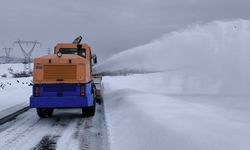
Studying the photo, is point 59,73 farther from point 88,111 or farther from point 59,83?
point 88,111

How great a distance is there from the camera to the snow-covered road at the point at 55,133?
9758 millimetres

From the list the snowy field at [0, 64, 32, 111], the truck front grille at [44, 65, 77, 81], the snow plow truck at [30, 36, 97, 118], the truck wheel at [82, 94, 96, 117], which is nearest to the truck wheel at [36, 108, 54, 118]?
the snow plow truck at [30, 36, 97, 118]

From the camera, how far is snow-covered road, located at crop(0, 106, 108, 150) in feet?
32.0

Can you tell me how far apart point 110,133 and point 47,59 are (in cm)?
451

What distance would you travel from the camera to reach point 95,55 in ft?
61.1

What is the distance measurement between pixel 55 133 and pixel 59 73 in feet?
10.2

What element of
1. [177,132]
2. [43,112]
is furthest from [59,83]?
[177,132]

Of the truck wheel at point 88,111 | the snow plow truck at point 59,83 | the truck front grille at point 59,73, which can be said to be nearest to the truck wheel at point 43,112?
the snow plow truck at point 59,83

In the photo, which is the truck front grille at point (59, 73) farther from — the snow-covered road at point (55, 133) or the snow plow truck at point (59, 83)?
the snow-covered road at point (55, 133)

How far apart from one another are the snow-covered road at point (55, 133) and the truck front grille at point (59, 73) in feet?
4.74

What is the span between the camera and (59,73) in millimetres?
14375

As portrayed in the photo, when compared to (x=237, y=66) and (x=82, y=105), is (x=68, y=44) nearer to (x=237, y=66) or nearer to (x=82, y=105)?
(x=82, y=105)

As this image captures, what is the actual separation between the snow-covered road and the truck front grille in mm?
1443

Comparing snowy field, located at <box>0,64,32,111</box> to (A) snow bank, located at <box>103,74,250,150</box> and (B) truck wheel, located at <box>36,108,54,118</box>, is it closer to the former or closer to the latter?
(B) truck wheel, located at <box>36,108,54,118</box>
